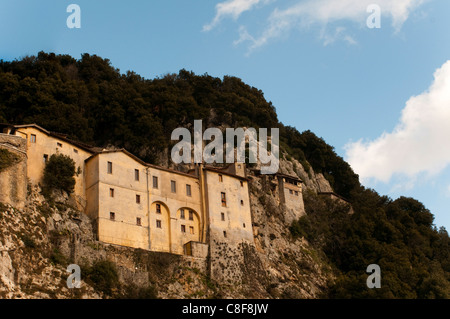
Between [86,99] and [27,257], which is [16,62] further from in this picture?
[27,257]

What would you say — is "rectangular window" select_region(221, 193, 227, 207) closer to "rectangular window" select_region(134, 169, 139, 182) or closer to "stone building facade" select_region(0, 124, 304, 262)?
"stone building facade" select_region(0, 124, 304, 262)

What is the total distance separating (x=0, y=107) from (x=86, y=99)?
8.59m

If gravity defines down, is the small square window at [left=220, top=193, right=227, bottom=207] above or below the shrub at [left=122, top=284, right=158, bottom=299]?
above

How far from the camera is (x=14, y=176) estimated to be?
150ft

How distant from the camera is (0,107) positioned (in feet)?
198

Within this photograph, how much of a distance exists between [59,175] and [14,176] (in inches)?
156

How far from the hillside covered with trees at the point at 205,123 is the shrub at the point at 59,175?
35.0 feet

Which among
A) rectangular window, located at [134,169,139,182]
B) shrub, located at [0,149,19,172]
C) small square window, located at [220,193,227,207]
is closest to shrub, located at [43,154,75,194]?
shrub, located at [0,149,19,172]

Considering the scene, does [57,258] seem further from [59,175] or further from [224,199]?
[224,199]

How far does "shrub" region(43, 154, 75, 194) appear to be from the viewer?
160 feet

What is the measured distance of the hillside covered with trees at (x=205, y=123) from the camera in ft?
200

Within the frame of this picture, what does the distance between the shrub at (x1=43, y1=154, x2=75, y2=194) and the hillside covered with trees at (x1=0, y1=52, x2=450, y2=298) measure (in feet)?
35.0

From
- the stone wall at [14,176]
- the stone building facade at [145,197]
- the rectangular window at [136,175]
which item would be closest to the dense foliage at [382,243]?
the stone building facade at [145,197]

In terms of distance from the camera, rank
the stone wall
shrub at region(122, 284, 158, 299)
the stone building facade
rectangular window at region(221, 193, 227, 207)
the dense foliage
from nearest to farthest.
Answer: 1. the stone wall
2. shrub at region(122, 284, 158, 299)
3. the stone building facade
4. rectangular window at region(221, 193, 227, 207)
5. the dense foliage
